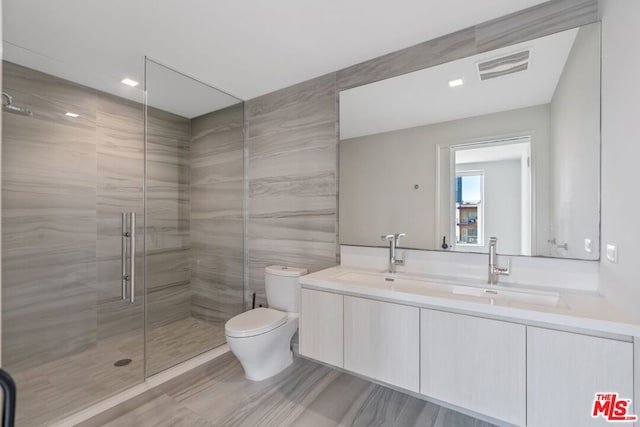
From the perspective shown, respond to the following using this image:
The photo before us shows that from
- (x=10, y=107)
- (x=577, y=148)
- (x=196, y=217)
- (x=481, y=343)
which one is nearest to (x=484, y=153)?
(x=577, y=148)

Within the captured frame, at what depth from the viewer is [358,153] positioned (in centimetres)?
239

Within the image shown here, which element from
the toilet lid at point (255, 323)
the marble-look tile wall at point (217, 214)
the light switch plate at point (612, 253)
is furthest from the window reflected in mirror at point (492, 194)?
Answer: the marble-look tile wall at point (217, 214)

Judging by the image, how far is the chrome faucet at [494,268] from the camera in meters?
1.78

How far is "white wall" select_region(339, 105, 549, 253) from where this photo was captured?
174 centimetres

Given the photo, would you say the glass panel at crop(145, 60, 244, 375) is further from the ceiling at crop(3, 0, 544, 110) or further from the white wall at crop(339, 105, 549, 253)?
the white wall at crop(339, 105, 549, 253)

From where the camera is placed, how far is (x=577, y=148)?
161 centimetres

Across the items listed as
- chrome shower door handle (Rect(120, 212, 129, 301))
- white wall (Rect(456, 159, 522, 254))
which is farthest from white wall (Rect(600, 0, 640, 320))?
chrome shower door handle (Rect(120, 212, 129, 301))

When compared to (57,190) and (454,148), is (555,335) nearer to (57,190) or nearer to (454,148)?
(454,148)

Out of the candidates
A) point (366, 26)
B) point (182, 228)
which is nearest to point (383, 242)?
point (366, 26)

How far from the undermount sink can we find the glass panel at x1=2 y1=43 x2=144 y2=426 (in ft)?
6.22

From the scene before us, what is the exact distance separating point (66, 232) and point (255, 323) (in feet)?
6.03

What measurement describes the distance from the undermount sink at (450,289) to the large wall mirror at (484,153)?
261 mm

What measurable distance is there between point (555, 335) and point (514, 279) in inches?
23.9

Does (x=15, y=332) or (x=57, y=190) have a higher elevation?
(x=57, y=190)
